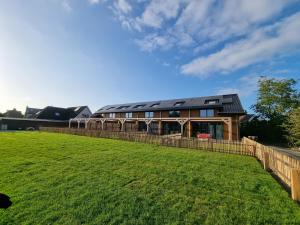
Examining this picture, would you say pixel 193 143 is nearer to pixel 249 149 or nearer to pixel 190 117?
pixel 249 149

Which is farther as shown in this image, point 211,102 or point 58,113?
point 58,113

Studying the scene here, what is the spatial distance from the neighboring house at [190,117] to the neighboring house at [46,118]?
16884mm

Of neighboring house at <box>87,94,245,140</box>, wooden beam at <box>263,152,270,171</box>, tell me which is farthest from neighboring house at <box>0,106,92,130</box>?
wooden beam at <box>263,152,270,171</box>

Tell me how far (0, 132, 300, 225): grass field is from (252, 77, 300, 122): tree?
29226mm

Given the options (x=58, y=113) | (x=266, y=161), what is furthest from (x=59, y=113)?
(x=266, y=161)

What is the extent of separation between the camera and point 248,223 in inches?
153

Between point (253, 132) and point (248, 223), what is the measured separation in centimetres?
2794

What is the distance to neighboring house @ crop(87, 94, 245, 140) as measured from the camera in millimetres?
23547

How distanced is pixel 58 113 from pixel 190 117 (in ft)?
135

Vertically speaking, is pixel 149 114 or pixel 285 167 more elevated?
pixel 149 114

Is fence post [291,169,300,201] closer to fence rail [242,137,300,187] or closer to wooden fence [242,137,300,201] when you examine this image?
wooden fence [242,137,300,201]

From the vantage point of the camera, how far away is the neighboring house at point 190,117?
77.3 feet

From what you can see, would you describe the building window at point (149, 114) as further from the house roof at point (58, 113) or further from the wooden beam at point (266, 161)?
the house roof at point (58, 113)

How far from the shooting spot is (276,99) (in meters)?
31.8
